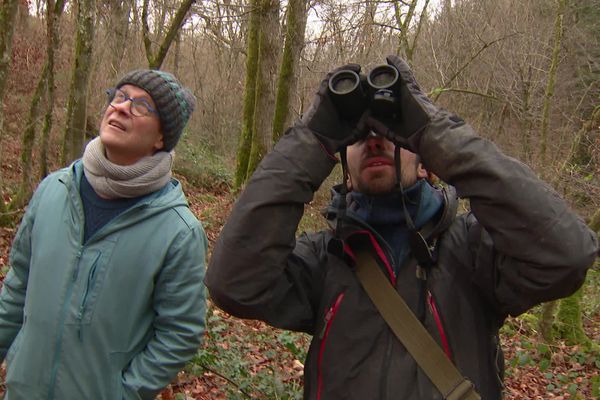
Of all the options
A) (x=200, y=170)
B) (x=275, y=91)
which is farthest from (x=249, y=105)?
(x=200, y=170)

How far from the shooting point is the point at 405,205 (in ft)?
6.37

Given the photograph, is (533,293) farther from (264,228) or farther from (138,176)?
(138,176)

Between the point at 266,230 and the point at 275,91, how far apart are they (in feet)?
30.9

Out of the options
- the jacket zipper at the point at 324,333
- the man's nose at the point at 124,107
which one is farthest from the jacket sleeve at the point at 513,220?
the man's nose at the point at 124,107

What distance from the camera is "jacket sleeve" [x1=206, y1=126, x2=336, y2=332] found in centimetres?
180

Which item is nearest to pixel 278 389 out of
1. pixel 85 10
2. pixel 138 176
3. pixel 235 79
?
pixel 138 176

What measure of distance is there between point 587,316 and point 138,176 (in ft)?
28.6

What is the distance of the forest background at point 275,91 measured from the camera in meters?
5.72

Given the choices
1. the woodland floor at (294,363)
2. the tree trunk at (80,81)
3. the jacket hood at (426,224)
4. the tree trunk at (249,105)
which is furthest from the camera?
the tree trunk at (249,105)

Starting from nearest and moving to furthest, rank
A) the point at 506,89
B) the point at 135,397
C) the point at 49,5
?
the point at 135,397, the point at 49,5, the point at 506,89

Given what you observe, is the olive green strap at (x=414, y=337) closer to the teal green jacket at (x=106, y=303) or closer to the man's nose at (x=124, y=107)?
the teal green jacket at (x=106, y=303)

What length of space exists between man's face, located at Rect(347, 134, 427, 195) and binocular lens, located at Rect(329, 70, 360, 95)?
0.71ft

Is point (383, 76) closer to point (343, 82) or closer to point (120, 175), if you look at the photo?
point (343, 82)

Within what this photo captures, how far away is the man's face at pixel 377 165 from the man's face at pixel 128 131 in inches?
35.8
